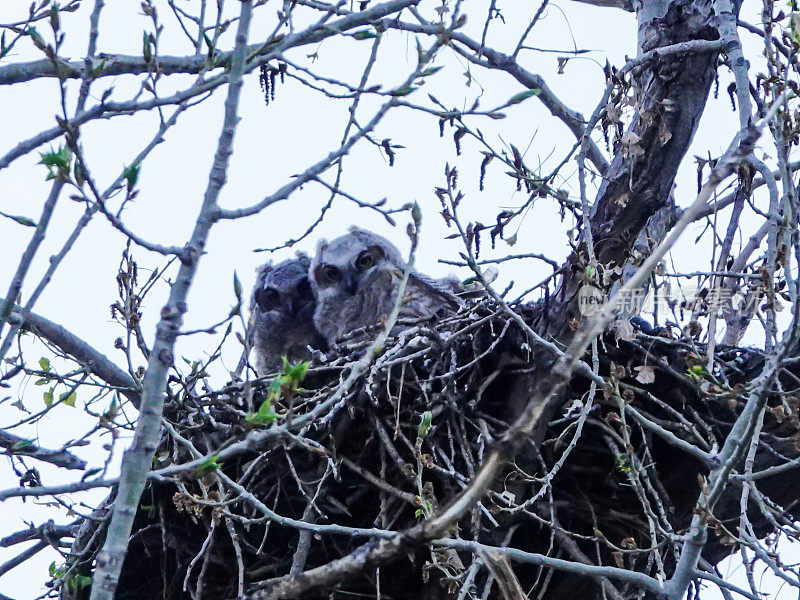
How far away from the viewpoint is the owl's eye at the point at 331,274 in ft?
20.7

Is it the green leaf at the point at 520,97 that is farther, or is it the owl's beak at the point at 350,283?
the owl's beak at the point at 350,283

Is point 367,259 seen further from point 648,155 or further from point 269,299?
point 648,155

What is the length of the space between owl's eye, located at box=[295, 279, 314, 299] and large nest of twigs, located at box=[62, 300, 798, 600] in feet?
8.03

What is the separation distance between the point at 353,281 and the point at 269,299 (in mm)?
742

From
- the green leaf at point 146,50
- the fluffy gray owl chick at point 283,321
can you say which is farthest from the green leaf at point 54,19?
the fluffy gray owl chick at point 283,321

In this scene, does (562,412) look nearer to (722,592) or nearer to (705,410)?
(705,410)

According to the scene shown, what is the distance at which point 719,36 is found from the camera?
3512 millimetres

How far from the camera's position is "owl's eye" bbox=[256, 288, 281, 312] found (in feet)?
21.9

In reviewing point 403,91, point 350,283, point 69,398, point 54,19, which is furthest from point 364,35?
point 350,283

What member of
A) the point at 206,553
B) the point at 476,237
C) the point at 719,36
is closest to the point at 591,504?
the point at 476,237

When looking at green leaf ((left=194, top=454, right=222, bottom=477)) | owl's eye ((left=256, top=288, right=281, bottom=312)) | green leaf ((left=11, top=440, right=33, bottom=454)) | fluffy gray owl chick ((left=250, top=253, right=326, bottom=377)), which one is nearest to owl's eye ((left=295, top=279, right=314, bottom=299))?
fluffy gray owl chick ((left=250, top=253, right=326, bottom=377))

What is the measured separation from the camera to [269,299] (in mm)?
6688

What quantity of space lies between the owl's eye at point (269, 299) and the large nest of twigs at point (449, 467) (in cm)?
246

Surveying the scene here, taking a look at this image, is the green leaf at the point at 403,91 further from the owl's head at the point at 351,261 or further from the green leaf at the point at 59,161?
the owl's head at the point at 351,261
